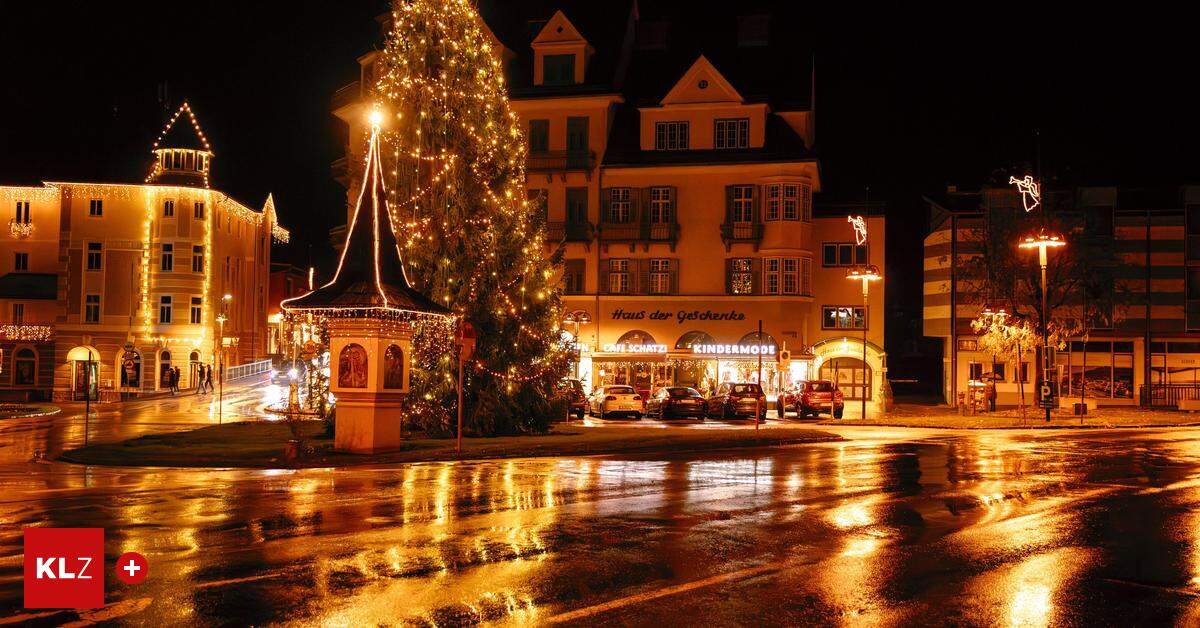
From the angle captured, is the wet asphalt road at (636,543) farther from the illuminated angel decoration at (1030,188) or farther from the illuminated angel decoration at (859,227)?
the illuminated angel decoration at (859,227)

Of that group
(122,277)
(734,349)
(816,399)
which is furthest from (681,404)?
(122,277)

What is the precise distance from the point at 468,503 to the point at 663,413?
94.8 ft

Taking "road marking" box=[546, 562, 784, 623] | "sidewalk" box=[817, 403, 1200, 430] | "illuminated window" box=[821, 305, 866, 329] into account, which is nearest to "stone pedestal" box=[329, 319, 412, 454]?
"road marking" box=[546, 562, 784, 623]

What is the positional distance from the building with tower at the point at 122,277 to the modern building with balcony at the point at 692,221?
16.9 m

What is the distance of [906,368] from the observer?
276ft

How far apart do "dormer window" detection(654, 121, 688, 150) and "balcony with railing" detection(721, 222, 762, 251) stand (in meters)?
4.87

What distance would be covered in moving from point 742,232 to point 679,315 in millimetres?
5346

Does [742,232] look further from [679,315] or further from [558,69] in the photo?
[558,69]

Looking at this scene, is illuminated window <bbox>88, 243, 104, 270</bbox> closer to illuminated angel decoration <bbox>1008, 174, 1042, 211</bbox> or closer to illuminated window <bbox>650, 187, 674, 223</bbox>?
illuminated window <bbox>650, 187, 674, 223</bbox>

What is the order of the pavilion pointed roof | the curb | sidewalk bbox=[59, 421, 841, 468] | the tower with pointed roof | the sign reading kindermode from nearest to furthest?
the curb, sidewalk bbox=[59, 421, 841, 468], the pavilion pointed roof, the sign reading kindermode, the tower with pointed roof

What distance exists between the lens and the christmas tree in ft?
92.2

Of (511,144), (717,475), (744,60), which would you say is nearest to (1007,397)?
(744,60)

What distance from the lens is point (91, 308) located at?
64188 mm

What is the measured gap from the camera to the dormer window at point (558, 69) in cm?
5497
